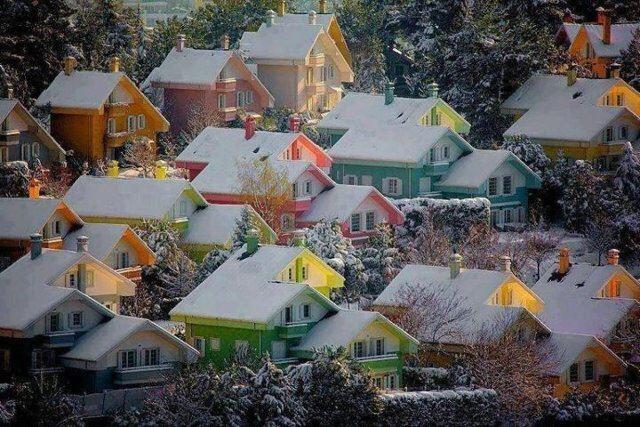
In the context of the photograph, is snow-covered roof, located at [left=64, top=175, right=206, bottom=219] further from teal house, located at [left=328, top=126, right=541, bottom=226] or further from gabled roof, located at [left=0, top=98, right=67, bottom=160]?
teal house, located at [left=328, top=126, right=541, bottom=226]

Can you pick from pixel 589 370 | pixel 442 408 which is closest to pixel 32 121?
pixel 589 370

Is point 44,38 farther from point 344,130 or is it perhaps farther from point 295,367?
point 295,367

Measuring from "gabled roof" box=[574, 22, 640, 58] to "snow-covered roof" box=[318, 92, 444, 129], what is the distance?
14.3 meters

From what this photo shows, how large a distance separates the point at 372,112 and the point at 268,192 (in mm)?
13883

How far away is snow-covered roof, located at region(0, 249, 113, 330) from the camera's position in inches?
3036

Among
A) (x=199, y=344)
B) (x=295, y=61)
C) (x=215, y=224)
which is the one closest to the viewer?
(x=199, y=344)

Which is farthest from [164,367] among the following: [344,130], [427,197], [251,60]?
[251,60]

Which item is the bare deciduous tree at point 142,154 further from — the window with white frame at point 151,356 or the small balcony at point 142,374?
the small balcony at point 142,374

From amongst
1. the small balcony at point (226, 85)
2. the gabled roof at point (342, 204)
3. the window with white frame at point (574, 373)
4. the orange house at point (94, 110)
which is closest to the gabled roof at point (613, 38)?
the small balcony at point (226, 85)

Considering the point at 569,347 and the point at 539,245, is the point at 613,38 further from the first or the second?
the point at 569,347

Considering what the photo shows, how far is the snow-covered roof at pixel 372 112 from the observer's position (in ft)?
358

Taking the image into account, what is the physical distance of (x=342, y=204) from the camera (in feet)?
324

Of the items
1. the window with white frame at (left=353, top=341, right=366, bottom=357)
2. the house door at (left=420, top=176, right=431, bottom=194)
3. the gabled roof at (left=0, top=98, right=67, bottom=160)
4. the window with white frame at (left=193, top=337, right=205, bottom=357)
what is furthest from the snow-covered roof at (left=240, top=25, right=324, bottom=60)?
the window with white frame at (left=353, top=341, right=366, bottom=357)

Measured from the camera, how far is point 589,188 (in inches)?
4035
